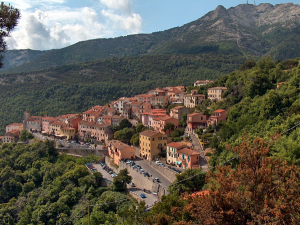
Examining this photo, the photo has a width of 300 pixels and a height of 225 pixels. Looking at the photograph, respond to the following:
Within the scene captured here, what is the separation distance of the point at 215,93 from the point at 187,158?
20.6 metres

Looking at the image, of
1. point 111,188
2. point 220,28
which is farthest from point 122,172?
point 220,28

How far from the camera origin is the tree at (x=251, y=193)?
866cm

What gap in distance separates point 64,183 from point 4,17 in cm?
3084

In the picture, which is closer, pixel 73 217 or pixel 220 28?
pixel 73 217

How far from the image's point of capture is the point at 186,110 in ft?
148

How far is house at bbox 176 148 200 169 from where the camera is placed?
1201 inches

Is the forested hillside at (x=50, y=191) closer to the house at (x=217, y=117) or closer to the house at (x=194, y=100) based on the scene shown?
the house at (x=217, y=117)

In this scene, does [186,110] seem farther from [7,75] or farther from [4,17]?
[7,75]

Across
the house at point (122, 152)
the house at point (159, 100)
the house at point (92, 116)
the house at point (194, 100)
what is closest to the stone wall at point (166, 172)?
the house at point (122, 152)

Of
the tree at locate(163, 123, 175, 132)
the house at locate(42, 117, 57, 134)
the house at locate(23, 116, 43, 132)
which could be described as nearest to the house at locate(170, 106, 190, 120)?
the tree at locate(163, 123, 175, 132)

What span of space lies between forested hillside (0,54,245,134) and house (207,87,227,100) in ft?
135

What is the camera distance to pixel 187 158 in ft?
102

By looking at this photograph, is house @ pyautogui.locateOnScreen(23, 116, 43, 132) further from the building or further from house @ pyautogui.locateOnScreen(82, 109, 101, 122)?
house @ pyautogui.locateOnScreen(82, 109, 101, 122)

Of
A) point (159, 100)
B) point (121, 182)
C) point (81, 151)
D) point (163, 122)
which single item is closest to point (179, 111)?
point (163, 122)
